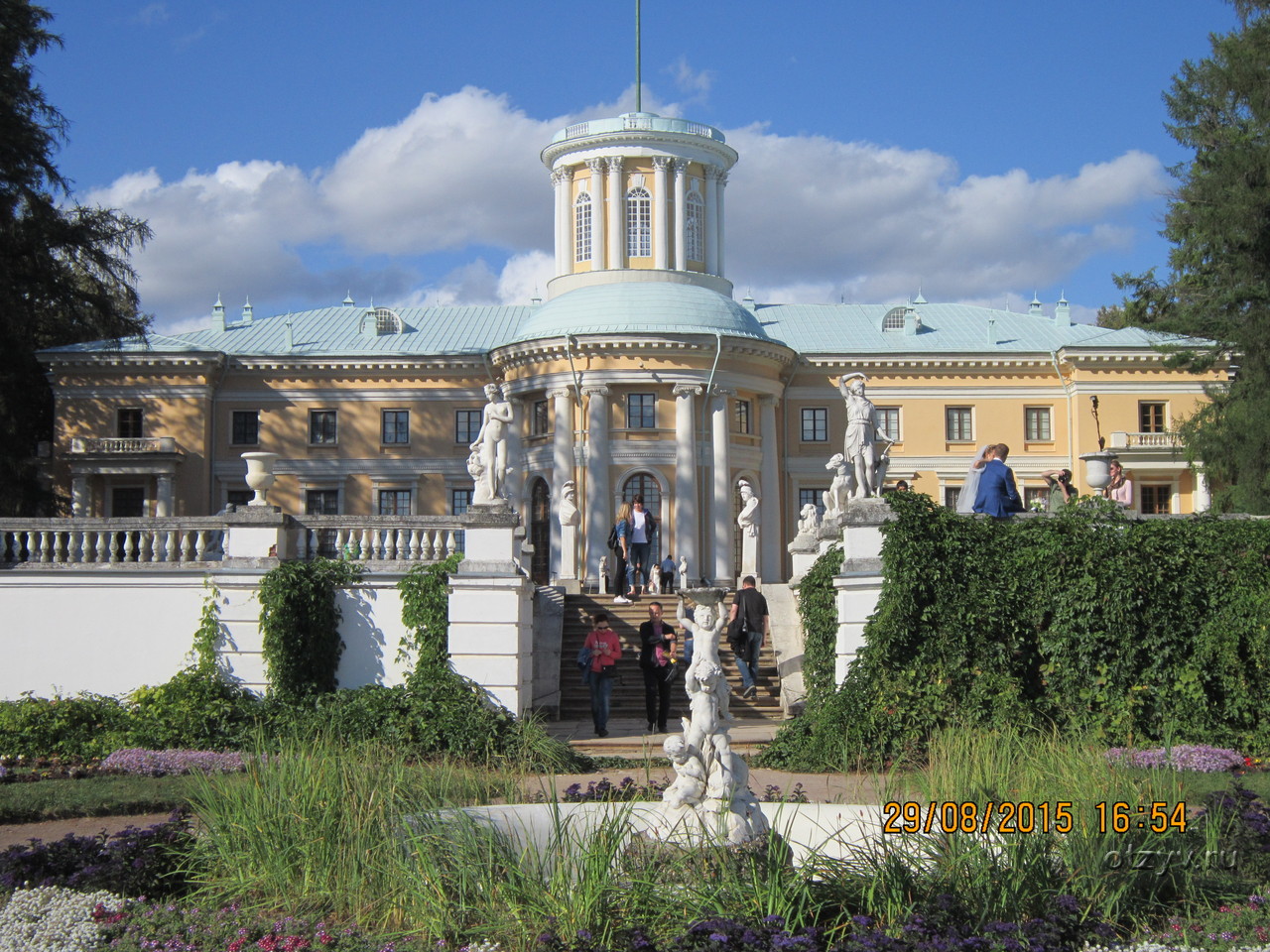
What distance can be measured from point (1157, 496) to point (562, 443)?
19.4 metres

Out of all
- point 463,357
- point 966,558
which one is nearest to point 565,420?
point 463,357

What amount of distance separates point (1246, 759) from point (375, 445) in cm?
3194

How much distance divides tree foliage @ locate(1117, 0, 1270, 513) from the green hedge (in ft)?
50.5

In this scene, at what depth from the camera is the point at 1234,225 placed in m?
28.8

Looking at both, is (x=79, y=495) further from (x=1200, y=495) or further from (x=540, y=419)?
(x=1200, y=495)

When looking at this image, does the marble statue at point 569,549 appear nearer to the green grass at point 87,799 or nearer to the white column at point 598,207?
the white column at point 598,207

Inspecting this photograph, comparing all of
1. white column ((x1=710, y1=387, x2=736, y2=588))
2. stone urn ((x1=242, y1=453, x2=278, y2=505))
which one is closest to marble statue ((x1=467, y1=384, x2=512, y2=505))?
stone urn ((x1=242, y1=453, x2=278, y2=505))

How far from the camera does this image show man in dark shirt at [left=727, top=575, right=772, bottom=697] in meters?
19.9

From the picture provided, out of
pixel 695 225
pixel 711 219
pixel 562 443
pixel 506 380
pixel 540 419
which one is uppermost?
pixel 711 219

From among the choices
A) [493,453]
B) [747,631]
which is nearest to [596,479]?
[747,631]

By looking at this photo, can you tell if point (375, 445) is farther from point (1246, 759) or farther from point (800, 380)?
point (1246, 759)

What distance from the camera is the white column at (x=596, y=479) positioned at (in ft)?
118

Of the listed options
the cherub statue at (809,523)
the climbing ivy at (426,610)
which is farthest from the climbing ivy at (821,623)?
the climbing ivy at (426,610)

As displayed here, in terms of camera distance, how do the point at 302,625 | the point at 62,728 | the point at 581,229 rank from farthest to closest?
the point at 581,229 < the point at 302,625 < the point at 62,728
